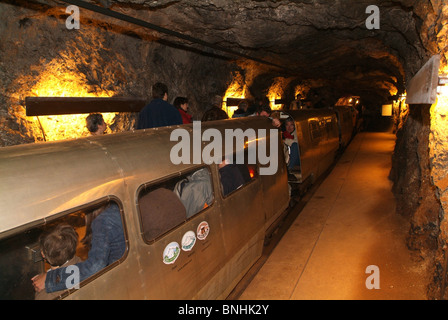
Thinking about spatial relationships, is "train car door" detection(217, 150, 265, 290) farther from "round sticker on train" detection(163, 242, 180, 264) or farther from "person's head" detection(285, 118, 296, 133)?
"person's head" detection(285, 118, 296, 133)

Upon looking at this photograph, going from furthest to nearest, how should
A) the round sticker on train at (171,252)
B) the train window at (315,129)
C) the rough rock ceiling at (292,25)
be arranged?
the train window at (315,129), the rough rock ceiling at (292,25), the round sticker on train at (171,252)

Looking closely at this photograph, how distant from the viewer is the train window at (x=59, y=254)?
1.88m

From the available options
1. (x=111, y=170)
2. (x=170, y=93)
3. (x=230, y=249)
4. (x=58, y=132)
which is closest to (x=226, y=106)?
(x=170, y=93)

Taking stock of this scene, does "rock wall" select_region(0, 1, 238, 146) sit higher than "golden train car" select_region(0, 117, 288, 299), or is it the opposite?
"rock wall" select_region(0, 1, 238, 146)

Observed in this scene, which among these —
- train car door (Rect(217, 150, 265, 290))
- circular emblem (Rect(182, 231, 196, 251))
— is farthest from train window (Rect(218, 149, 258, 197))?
circular emblem (Rect(182, 231, 196, 251))

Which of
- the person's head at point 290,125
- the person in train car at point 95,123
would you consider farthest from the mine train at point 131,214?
the person's head at point 290,125

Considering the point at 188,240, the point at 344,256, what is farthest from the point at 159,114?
the point at 344,256

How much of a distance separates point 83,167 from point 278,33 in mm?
7530

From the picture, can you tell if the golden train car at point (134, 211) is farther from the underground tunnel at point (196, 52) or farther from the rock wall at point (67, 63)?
the rock wall at point (67, 63)

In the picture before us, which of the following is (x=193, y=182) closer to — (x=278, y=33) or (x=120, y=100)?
(x=120, y=100)

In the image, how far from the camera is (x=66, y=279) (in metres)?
1.84

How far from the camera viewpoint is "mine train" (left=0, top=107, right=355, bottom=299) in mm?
1702

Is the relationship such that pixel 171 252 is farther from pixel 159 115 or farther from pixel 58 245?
pixel 159 115

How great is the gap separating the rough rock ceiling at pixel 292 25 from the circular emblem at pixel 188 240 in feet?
15.2
